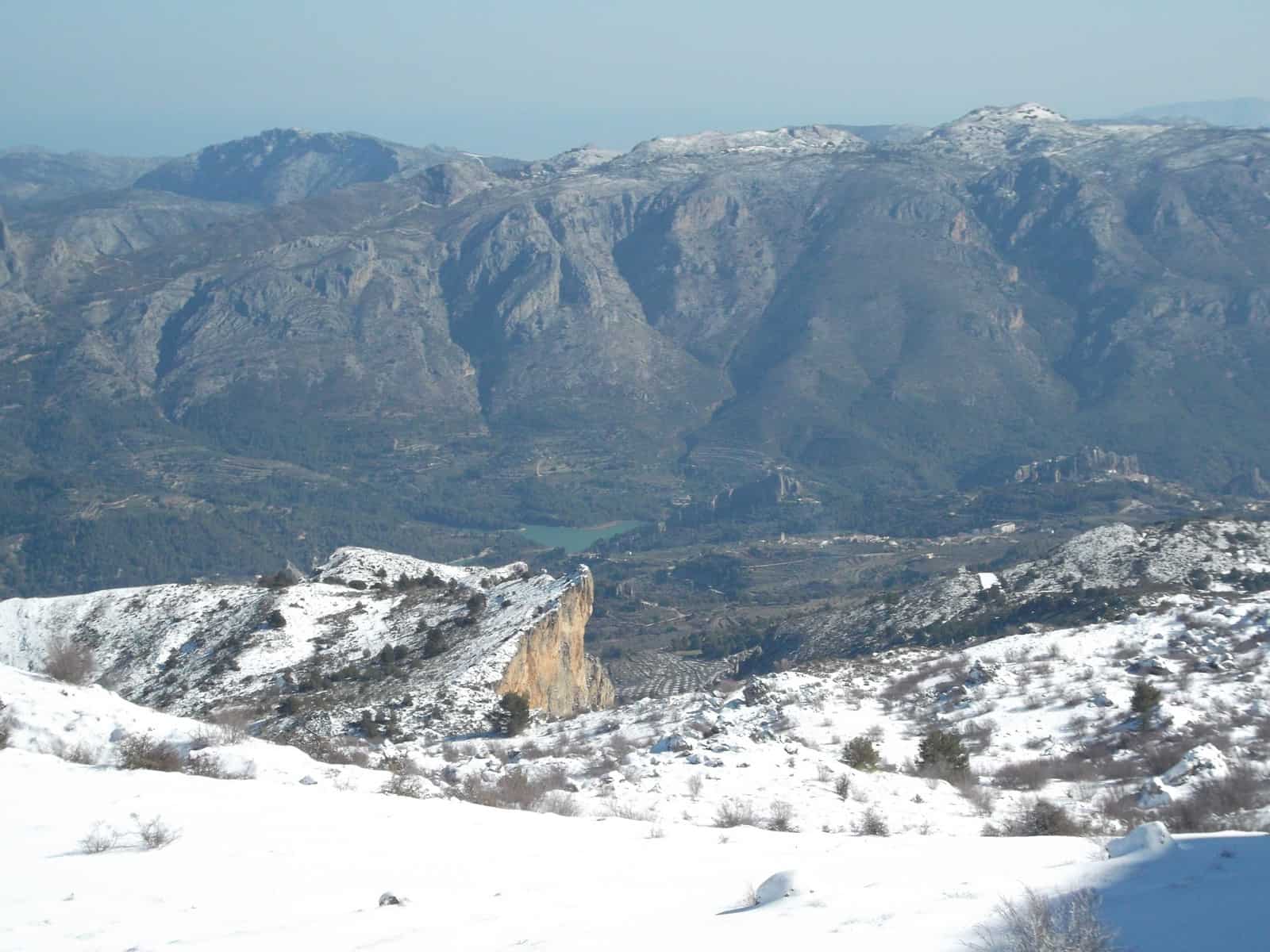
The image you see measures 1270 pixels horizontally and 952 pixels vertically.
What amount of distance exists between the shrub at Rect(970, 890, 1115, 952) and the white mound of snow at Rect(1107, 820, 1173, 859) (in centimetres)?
227

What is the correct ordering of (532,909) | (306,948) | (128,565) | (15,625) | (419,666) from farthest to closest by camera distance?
(128,565) < (15,625) < (419,666) < (532,909) < (306,948)

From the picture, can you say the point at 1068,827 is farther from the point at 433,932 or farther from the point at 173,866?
the point at 173,866

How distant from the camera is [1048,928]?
40.3 ft

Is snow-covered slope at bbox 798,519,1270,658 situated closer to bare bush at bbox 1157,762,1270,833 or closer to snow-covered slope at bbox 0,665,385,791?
bare bush at bbox 1157,762,1270,833

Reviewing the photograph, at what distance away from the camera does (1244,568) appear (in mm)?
54312

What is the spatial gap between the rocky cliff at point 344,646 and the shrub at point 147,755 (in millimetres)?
12484

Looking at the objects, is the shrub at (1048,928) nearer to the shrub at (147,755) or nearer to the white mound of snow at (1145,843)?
the white mound of snow at (1145,843)

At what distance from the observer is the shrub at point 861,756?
27.9m

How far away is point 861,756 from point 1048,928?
52.6ft

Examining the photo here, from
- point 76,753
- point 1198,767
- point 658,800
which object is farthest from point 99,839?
point 1198,767

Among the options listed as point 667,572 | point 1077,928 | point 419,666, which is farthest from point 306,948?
point 667,572

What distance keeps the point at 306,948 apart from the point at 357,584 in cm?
3927

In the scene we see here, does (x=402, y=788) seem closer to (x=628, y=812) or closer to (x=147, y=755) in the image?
(x=628, y=812)

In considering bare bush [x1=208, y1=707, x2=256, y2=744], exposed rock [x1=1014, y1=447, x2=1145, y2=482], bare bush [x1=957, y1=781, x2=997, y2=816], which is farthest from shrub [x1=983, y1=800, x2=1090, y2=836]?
exposed rock [x1=1014, y1=447, x2=1145, y2=482]
